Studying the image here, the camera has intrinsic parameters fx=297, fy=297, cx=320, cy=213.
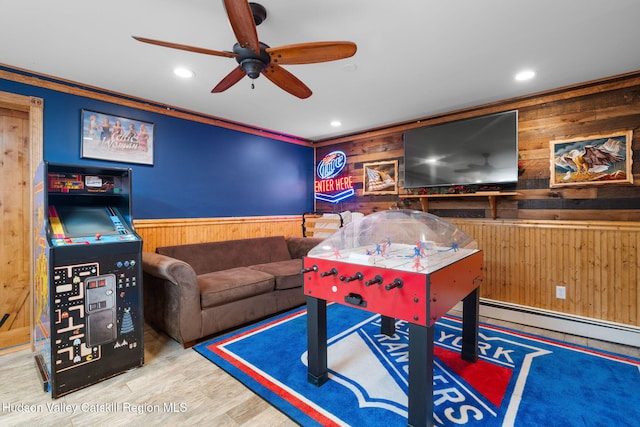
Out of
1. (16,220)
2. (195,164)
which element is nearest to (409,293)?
(195,164)

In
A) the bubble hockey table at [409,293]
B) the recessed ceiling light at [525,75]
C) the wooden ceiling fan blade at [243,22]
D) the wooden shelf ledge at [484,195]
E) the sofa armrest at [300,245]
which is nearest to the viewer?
the wooden ceiling fan blade at [243,22]

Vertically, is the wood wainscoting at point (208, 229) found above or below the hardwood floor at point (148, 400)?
above

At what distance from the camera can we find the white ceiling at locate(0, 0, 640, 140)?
70.9 inches

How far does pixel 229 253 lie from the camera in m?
3.69

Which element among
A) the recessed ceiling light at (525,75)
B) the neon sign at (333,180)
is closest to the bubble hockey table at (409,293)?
the recessed ceiling light at (525,75)

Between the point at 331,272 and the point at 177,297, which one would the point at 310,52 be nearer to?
the point at 331,272

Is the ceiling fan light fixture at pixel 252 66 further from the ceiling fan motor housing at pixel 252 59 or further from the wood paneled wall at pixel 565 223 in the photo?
the wood paneled wall at pixel 565 223

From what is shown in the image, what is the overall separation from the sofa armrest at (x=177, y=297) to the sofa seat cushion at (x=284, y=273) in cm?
A: 90

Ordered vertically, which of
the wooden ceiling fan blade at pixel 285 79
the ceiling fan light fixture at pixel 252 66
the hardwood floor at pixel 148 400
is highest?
the wooden ceiling fan blade at pixel 285 79

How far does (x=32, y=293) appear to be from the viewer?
2594 millimetres

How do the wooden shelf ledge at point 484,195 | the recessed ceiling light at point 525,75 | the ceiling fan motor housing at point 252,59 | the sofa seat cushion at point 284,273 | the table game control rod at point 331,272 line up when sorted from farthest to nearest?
the sofa seat cushion at point 284,273 → the wooden shelf ledge at point 484,195 → the recessed ceiling light at point 525,75 → the table game control rod at point 331,272 → the ceiling fan motor housing at point 252,59

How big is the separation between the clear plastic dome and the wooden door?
8.94 feet

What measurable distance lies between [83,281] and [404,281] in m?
2.14

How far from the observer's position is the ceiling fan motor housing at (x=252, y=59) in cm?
175
